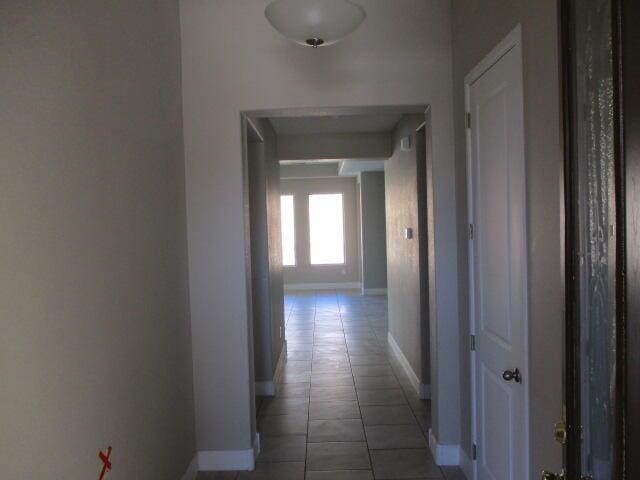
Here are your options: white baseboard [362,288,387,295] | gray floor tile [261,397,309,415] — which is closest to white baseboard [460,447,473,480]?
gray floor tile [261,397,309,415]

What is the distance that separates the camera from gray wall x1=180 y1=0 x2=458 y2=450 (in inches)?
123

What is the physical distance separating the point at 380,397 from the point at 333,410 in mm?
516

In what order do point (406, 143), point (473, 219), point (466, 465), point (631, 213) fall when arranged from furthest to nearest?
point (406, 143) < point (466, 465) < point (473, 219) < point (631, 213)

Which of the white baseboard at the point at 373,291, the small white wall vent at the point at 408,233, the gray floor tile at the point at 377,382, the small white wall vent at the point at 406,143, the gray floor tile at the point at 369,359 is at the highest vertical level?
the small white wall vent at the point at 406,143

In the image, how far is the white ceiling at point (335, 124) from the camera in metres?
5.57

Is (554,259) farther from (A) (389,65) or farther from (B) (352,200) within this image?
(B) (352,200)

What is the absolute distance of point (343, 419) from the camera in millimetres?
4086

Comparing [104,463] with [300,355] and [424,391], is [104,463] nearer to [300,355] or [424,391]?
[424,391]

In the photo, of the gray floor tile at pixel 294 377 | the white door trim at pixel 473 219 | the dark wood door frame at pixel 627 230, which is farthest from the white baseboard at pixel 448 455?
the dark wood door frame at pixel 627 230

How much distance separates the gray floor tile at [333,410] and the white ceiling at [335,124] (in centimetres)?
281

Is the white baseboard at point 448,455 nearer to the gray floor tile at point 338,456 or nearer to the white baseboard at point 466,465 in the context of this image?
the white baseboard at point 466,465

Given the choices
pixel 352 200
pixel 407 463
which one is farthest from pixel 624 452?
pixel 352 200

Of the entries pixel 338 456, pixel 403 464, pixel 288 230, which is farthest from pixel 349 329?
pixel 288 230

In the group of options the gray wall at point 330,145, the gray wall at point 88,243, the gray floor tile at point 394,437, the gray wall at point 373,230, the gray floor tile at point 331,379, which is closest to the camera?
the gray wall at point 88,243
